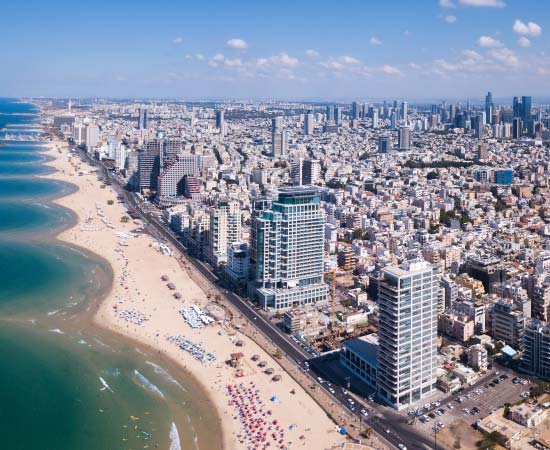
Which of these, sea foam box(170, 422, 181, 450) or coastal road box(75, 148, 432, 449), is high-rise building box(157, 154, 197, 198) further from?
sea foam box(170, 422, 181, 450)

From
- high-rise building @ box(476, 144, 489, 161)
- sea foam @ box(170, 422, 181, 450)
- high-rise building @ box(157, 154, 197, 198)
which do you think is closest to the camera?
sea foam @ box(170, 422, 181, 450)

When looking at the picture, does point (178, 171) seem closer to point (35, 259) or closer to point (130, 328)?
point (35, 259)

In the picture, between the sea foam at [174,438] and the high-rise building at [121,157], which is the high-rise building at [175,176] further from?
the sea foam at [174,438]

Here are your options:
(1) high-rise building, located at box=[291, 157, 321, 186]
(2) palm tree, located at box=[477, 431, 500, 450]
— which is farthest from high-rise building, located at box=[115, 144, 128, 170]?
Answer: (2) palm tree, located at box=[477, 431, 500, 450]

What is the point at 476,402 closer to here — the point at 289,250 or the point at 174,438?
the point at 174,438

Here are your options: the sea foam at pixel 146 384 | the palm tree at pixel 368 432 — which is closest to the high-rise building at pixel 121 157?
the sea foam at pixel 146 384

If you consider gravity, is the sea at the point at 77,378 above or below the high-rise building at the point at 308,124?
below
